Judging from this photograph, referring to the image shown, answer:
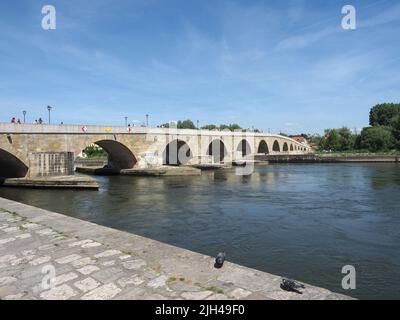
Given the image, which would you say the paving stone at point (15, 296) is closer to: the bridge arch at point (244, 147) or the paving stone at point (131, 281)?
the paving stone at point (131, 281)

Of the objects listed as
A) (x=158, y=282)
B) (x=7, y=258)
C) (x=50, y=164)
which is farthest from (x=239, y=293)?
(x=50, y=164)

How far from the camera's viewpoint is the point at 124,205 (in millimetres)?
17234

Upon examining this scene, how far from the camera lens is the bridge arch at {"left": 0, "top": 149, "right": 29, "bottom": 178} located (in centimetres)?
2363

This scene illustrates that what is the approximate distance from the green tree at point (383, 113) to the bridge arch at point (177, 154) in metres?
65.8

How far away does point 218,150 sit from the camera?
174 ft

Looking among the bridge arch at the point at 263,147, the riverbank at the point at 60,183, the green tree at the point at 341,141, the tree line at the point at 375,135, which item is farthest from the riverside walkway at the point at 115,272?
the green tree at the point at 341,141

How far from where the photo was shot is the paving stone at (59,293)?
4406mm

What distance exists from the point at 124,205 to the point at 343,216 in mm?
10084

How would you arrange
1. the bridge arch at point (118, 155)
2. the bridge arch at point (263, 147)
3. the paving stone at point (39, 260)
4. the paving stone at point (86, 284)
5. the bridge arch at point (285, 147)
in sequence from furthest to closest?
the bridge arch at point (285, 147) < the bridge arch at point (263, 147) < the bridge arch at point (118, 155) < the paving stone at point (39, 260) < the paving stone at point (86, 284)

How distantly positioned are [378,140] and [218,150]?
111 feet

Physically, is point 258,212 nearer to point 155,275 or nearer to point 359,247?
point 359,247

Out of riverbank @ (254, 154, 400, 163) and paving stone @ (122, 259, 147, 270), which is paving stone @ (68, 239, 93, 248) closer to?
paving stone @ (122, 259, 147, 270)

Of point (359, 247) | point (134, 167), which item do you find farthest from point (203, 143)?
point (359, 247)
